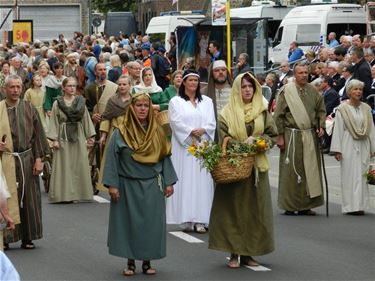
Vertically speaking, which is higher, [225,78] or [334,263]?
[225,78]

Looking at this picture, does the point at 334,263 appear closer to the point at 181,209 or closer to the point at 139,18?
the point at 181,209

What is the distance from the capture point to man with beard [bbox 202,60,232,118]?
1512 centimetres

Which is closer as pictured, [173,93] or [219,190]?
[219,190]

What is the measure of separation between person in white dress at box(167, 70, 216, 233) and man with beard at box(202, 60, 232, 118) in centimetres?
36

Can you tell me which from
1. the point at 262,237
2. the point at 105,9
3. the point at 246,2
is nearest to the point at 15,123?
the point at 262,237

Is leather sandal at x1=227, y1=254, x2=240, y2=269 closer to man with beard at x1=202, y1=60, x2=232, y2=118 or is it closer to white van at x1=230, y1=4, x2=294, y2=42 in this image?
man with beard at x1=202, y1=60, x2=232, y2=118

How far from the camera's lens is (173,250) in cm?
1362

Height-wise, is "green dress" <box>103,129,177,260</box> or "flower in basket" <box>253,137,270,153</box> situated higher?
"flower in basket" <box>253,137,270,153</box>

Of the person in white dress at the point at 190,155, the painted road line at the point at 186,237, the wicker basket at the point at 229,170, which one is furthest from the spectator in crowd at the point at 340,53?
the wicker basket at the point at 229,170

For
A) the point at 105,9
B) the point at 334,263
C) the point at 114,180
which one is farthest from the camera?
the point at 105,9

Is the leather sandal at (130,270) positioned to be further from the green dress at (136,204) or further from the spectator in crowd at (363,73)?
the spectator in crowd at (363,73)

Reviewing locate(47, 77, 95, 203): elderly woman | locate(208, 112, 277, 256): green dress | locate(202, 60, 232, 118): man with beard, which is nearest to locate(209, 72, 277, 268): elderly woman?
locate(208, 112, 277, 256): green dress

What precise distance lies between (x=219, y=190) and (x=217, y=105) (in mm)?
2763

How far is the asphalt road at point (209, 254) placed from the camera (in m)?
12.1
